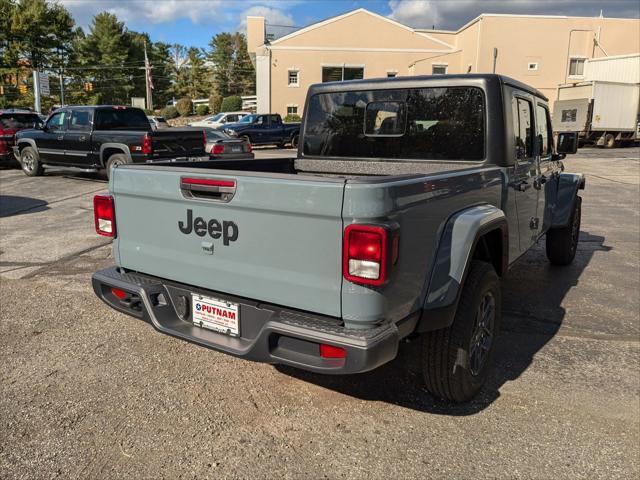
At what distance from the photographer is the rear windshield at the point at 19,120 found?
1597 centimetres

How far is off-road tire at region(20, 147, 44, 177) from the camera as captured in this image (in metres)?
14.0

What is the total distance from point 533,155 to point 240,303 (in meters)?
2.99

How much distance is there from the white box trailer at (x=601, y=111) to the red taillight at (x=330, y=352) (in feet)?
94.5

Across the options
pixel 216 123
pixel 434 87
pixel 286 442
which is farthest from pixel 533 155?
pixel 216 123

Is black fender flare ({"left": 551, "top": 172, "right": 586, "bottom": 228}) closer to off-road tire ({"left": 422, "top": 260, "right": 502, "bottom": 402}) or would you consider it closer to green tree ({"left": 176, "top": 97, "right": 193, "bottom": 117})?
off-road tire ({"left": 422, "top": 260, "right": 502, "bottom": 402})

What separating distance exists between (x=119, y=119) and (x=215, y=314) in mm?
11424

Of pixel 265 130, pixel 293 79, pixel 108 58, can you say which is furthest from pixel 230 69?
pixel 265 130

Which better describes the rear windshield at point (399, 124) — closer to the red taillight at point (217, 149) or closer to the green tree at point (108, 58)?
the red taillight at point (217, 149)

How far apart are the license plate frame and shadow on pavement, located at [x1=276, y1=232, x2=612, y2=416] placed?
2.94 feet

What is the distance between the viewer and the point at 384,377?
139 inches

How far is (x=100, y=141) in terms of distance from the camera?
1230 cm

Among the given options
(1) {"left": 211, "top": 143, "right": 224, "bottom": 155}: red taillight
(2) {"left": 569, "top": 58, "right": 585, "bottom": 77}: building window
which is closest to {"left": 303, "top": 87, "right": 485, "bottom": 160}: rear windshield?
(1) {"left": 211, "top": 143, "right": 224, "bottom": 155}: red taillight

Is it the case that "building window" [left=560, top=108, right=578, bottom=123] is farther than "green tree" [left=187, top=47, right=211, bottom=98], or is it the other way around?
"green tree" [left=187, top=47, right=211, bottom=98]

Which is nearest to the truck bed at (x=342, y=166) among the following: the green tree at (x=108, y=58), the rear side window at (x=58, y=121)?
the rear side window at (x=58, y=121)
